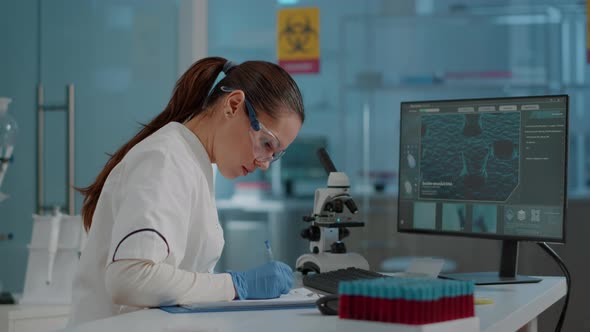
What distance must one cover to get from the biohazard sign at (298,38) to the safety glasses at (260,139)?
8.94 ft

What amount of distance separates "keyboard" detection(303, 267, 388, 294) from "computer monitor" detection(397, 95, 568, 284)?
1.12 feet

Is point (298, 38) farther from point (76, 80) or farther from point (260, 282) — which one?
point (260, 282)

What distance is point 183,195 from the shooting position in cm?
185

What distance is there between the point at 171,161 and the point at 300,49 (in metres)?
2.97

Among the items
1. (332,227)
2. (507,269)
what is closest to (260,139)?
(332,227)

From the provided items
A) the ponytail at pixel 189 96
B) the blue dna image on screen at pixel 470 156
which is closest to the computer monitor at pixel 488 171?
the blue dna image on screen at pixel 470 156

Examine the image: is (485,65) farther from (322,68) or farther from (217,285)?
(217,285)

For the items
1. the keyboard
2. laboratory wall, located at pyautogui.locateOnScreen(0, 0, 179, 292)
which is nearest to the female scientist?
the keyboard

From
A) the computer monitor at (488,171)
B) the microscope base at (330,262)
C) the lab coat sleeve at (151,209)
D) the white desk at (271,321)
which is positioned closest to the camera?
the white desk at (271,321)

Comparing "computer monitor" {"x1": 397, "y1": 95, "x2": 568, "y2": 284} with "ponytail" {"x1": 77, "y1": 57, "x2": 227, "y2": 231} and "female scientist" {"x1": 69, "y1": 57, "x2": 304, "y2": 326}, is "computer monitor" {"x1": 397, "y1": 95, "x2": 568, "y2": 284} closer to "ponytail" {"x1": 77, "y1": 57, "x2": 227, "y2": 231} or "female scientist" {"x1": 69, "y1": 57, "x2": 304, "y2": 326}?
"female scientist" {"x1": 69, "y1": 57, "x2": 304, "y2": 326}

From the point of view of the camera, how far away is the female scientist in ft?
5.78

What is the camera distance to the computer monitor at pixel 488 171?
233 centimetres

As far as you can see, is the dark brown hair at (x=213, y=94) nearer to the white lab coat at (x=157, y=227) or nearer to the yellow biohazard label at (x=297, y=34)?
the white lab coat at (x=157, y=227)

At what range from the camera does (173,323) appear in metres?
1.66
